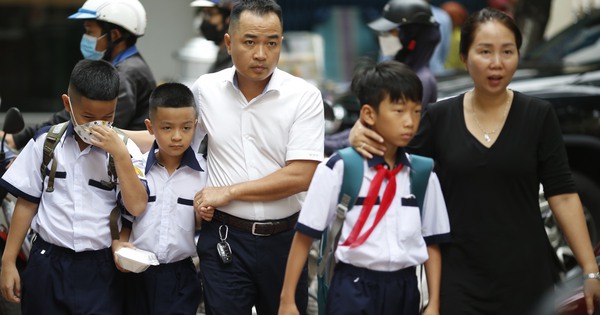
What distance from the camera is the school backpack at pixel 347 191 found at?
4.28 meters

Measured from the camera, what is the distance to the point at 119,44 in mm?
6344

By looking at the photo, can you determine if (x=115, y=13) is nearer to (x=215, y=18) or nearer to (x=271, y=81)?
(x=215, y=18)

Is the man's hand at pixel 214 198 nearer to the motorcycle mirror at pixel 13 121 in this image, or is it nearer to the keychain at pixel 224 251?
the keychain at pixel 224 251

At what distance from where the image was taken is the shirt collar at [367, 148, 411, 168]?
170 inches

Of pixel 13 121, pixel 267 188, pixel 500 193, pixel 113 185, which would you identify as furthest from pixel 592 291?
pixel 13 121

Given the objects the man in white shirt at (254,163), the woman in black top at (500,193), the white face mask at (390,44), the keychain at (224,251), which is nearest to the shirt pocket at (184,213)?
the man in white shirt at (254,163)

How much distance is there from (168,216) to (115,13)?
67.8 inches

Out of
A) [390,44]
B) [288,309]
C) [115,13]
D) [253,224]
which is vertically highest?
[115,13]

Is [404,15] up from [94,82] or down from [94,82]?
up

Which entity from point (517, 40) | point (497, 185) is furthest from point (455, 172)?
point (517, 40)

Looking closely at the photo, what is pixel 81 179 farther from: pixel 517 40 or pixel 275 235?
pixel 517 40

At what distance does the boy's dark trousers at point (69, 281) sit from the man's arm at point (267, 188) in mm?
600

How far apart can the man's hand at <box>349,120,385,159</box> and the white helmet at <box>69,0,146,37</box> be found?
241cm

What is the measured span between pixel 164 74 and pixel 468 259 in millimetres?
12784
